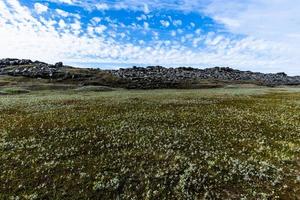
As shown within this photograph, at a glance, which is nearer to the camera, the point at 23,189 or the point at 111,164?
the point at 23,189

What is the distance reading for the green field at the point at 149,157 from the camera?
17500 millimetres

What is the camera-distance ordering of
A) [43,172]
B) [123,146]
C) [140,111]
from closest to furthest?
[43,172] < [123,146] < [140,111]

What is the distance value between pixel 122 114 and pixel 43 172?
1823 centimetres

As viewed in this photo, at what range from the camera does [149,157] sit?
2198cm

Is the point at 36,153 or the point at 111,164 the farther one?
the point at 36,153

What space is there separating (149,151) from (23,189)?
8.95 meters

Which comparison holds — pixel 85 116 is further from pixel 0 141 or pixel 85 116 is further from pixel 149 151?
pixel 149 151

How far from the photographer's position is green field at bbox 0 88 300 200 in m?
17.5

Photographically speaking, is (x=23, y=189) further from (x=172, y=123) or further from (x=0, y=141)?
(x=172, y=123)

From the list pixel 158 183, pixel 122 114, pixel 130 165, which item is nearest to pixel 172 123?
pixel 122 114

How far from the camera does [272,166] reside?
→ 67.3 ft

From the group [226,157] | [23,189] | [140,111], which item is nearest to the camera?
[23,189]

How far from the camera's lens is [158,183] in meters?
18.1

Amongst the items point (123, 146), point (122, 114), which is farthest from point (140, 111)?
point (123, 146)
